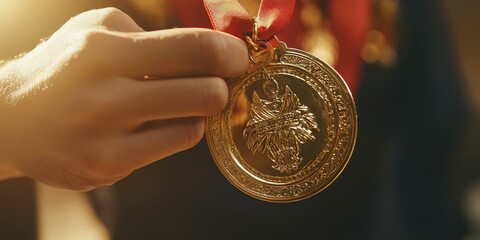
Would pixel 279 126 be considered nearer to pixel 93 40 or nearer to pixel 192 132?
pixel 192 132

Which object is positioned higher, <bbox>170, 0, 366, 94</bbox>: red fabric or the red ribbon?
the red ribbon

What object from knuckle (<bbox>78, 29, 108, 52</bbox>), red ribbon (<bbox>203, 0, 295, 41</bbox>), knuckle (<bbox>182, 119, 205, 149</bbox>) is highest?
red ribbon (<bbox>203, 0, 295, 41</bbox>)

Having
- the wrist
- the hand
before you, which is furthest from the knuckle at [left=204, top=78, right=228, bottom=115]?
the wrist

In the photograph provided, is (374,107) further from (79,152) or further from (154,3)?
(79,152)

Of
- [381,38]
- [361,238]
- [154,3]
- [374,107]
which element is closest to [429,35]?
[381,38]

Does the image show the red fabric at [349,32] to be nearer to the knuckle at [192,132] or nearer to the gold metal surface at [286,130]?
the gold metal surface at [286,130]

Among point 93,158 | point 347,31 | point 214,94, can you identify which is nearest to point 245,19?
point 214,94

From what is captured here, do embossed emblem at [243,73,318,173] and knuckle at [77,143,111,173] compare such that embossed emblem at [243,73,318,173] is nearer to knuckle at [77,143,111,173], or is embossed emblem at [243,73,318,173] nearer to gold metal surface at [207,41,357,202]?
gold metal surface at [207,41,357,202]
